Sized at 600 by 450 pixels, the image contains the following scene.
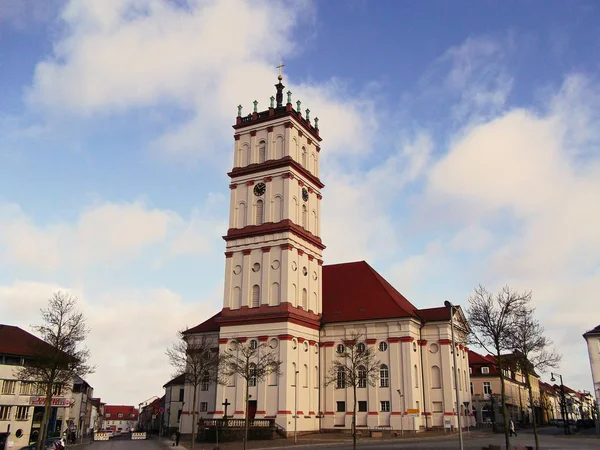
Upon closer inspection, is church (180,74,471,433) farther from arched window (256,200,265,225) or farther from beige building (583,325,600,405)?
beige building (583,325,600,405)

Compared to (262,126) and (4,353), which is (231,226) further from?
(4,353)

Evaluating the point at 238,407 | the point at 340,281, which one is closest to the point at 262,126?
the point at 340,281

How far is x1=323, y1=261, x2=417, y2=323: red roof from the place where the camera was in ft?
178

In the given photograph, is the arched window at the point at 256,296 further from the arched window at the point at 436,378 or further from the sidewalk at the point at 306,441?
the arched window at the point at 436,378

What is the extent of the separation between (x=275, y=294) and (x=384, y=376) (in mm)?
12758

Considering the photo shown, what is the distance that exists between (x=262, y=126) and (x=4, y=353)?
33.7m

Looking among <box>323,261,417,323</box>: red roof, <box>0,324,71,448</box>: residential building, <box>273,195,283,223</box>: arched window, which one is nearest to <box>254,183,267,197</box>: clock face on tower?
<box>273,195,283,223</box>: arched window

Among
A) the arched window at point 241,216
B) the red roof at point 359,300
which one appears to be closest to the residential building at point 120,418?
the red roof at point 359,300

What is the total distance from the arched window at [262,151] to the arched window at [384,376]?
23.8 metres

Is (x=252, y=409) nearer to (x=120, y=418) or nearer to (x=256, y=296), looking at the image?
(x=256, y=296)

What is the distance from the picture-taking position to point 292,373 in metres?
50.3

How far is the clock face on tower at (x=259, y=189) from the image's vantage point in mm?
56297

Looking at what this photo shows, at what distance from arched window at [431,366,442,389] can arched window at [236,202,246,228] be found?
23.2 meters

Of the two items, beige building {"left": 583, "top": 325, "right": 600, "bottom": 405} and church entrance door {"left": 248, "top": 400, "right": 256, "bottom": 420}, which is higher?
beige building {"left": 583, "top": 325, "right": 600, "bottom": 405}
